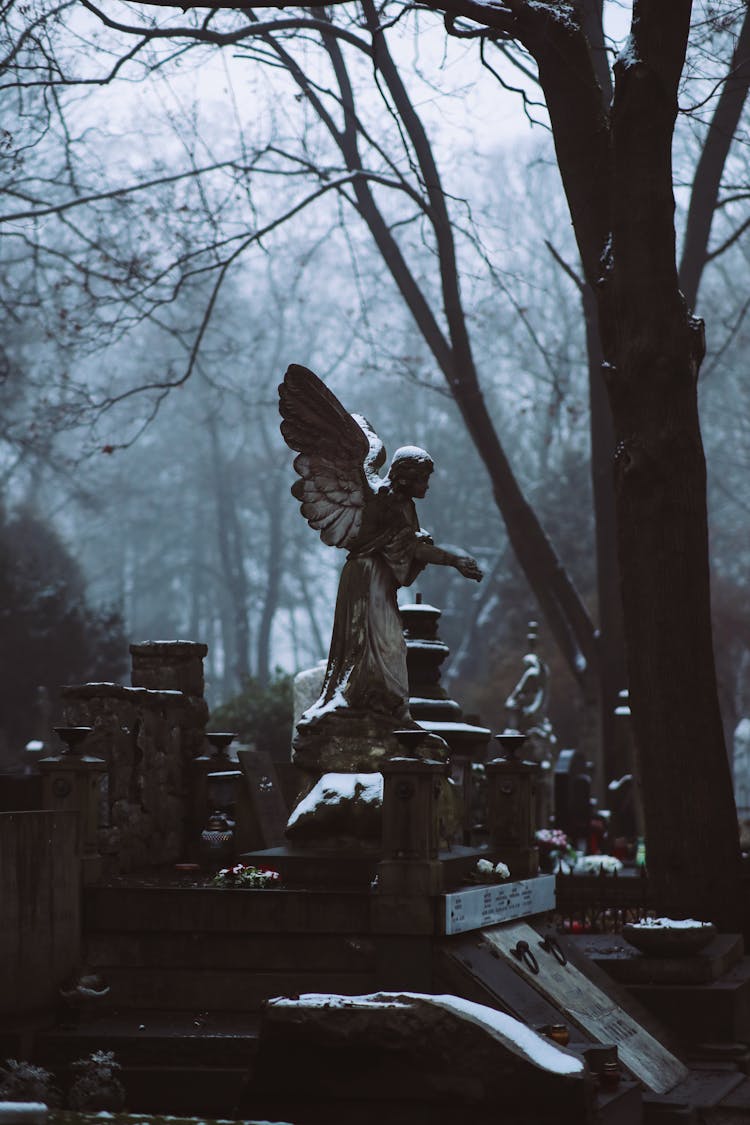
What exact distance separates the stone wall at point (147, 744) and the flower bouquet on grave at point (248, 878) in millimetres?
1457

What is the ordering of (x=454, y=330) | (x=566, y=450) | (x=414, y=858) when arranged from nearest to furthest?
(x=414, y=858), (x=454, y=330), (x=566, y=450)

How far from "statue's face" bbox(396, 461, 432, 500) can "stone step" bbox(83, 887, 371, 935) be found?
9.93 ft

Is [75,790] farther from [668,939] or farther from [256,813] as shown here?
[668,939]

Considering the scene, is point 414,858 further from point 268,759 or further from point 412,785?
point 268,759

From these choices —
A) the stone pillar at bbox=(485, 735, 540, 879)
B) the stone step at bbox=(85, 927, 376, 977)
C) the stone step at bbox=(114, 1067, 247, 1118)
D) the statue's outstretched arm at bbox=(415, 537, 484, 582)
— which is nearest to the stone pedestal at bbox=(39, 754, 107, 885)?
the stone step at bbox=(85, 927, 376, 977)

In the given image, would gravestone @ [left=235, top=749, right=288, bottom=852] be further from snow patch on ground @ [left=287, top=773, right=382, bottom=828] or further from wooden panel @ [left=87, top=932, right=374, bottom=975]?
wooden panel @ [left=87, top=932, right=374, bottom=975]

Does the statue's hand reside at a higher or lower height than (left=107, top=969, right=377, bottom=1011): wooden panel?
higher

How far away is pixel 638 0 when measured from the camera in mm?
13945

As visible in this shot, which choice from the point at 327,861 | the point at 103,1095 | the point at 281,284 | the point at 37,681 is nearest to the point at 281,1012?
the point at 103,1095

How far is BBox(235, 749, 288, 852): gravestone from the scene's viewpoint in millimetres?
13297

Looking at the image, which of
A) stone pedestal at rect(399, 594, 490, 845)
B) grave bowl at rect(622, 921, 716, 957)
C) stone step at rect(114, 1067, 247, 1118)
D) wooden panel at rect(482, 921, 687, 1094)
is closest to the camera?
stone step at rect(114, 1067, 247, 1118)

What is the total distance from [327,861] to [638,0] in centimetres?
807

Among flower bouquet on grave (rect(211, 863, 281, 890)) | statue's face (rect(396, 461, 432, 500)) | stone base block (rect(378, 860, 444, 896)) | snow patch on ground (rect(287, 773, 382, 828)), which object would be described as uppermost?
statue's face (rect(396, 461, 432, 500))

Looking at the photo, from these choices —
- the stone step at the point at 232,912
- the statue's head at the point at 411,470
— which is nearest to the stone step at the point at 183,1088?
the stone step at the point at 232,912
